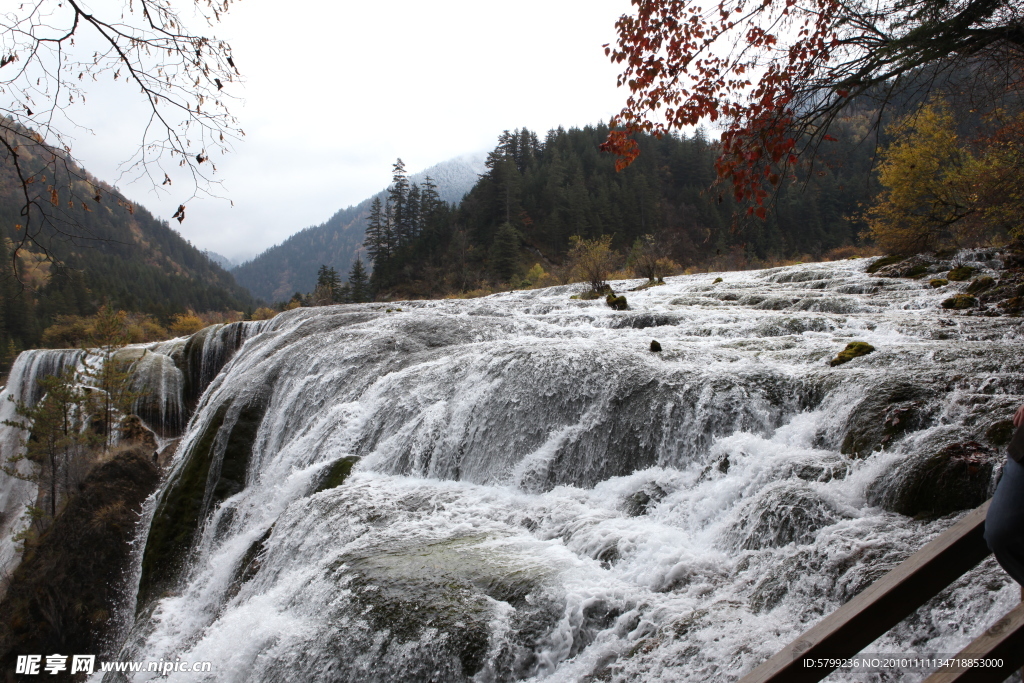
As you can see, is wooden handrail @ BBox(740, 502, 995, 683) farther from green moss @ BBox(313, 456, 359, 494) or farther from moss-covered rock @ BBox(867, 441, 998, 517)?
green moss @ BBox(313, 456, 359, 494)

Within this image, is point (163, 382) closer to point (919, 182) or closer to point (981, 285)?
point (981, 285)

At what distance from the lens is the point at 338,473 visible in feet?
23.1

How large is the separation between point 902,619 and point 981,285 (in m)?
11.5

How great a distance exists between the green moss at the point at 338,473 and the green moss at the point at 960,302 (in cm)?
1083

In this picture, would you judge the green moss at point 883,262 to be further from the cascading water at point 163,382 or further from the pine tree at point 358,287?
the pine tree at point 358,287

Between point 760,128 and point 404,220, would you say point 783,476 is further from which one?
point 404,220

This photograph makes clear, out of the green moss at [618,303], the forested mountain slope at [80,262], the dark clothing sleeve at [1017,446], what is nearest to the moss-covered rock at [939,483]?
the dark clothing sleeve at [1017,446]

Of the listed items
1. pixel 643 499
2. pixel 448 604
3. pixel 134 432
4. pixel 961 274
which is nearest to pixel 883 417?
pixel 643 499

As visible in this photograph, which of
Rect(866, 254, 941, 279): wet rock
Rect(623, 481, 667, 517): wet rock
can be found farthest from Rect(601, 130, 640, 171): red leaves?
Rect(866, 254, 941, 279): wet rock

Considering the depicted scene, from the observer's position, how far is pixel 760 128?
4.12 metres

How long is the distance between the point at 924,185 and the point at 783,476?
19.0 m

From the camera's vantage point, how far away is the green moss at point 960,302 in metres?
9.15

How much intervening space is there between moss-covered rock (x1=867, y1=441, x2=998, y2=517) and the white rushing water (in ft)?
0.15

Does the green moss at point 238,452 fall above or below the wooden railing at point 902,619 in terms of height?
below
